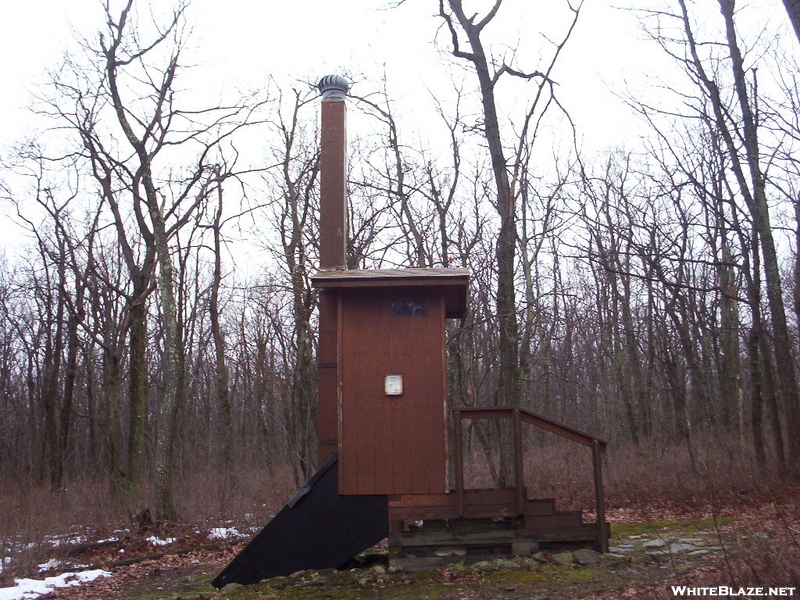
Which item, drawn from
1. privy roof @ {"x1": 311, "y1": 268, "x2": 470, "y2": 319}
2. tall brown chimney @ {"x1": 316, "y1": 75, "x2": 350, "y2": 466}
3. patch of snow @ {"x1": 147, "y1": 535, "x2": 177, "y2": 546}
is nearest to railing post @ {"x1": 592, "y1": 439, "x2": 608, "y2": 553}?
privy roof @ {"x1": 311, "y1": 268, "x2": 470, "y2": 319}

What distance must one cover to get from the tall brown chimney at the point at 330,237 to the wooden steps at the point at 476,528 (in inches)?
44.0

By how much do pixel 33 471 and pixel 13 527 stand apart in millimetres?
17711

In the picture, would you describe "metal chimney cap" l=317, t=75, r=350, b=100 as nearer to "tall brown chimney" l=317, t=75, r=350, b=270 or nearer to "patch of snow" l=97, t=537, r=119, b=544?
"tall brown chimney" l=317, t=75, r=350, b=270

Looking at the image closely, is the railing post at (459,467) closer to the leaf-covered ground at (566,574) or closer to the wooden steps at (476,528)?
the wooden steps at (476,528)

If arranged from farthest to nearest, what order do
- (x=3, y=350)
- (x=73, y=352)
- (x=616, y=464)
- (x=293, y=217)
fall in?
(x=3, y=350), (x=73, y=352), (x=293, y=217), (x=616, y=464)

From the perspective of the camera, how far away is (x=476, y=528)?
8000 mm

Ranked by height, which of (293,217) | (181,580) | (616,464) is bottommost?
(181,580)

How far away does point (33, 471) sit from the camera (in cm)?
2672

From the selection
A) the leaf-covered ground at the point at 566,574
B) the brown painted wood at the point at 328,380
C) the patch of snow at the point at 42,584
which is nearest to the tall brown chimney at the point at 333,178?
the brown painted wood at the point at 328,380

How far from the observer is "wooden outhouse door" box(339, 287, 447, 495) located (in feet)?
26.4

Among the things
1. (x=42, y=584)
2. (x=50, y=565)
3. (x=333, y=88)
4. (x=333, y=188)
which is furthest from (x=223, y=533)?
(x=333, y=88)

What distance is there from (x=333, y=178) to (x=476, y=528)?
4621 mm

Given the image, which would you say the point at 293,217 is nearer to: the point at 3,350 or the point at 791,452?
the point at 791,452

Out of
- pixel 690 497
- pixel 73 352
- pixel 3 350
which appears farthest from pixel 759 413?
pixel 3 350
